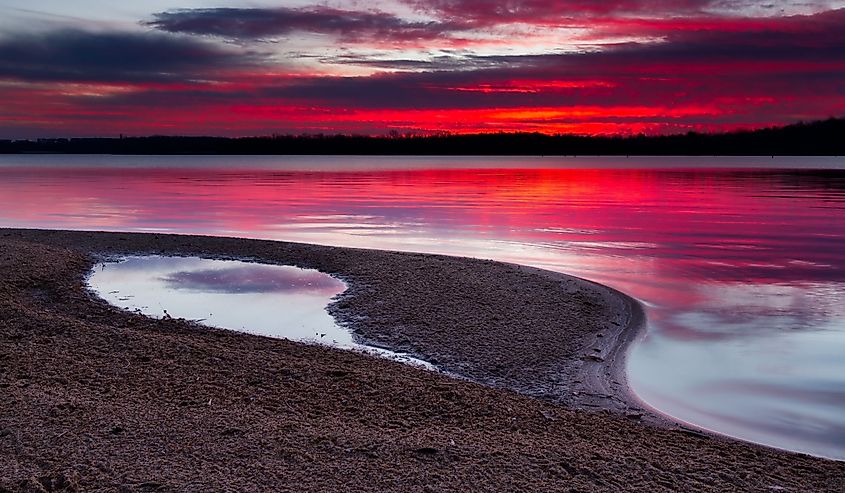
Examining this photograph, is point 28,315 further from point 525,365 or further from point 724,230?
point 724,230

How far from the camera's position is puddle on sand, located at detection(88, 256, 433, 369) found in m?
9.56

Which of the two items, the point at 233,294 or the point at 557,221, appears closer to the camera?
the point at 233,294

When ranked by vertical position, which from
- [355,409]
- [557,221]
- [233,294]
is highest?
[557,221]

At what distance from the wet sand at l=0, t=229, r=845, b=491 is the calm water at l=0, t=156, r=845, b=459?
97 cm

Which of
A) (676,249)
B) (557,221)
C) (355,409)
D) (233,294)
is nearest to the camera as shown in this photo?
(355,409)

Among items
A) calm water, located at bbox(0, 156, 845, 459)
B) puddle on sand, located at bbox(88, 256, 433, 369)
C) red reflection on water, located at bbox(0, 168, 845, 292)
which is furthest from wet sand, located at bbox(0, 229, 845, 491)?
red reflection on water, located at bbox(0, 168, 845, 292)

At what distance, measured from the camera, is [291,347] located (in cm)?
812

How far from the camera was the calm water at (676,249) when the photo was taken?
7617 millimetres

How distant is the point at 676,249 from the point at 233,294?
12821mm

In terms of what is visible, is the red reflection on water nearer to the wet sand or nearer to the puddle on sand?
the puddle on sand

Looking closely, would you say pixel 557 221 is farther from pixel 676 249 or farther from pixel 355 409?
pixel 355 409

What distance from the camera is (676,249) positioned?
19.5 metres

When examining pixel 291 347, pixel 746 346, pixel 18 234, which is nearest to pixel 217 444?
pixel 291 347

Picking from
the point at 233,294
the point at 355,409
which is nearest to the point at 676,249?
the point at 233,294
